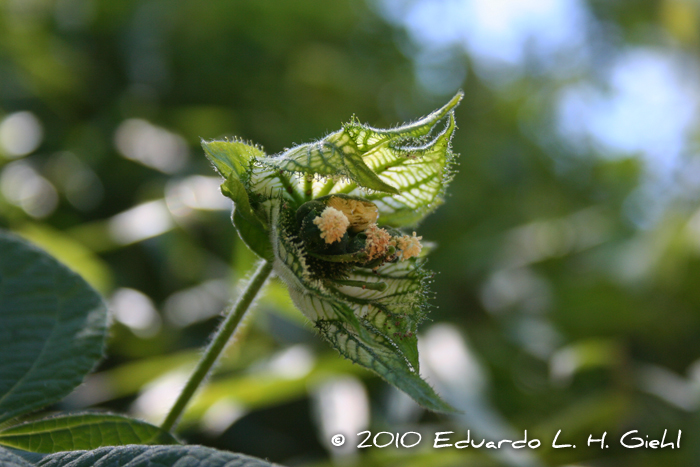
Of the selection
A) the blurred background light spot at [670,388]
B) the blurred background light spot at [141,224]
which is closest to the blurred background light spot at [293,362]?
the blurred background light spot at [141,224]

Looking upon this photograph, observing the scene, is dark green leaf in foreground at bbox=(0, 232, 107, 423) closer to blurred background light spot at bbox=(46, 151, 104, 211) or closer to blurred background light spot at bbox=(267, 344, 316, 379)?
blurred background light spot at bbox=(267, 344, 316, 379)

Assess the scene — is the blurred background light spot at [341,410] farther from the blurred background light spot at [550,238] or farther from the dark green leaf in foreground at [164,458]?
the blurred background light spot at [550,238]

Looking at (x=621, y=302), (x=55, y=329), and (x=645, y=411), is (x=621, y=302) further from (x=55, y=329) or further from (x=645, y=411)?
(x=55, y=329)

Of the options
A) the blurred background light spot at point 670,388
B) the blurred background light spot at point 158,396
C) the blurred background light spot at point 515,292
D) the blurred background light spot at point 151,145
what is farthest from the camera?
the blurred background light spot at point 515,292

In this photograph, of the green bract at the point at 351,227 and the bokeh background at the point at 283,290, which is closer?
the green bract at the point at 351,227

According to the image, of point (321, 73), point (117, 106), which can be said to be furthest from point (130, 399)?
point (321, 73)
